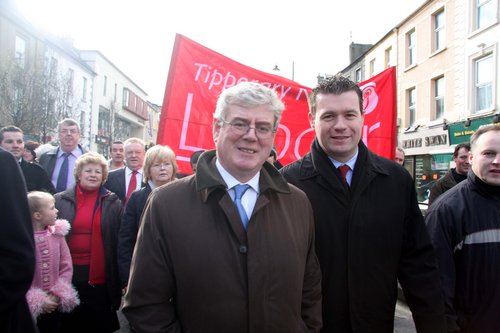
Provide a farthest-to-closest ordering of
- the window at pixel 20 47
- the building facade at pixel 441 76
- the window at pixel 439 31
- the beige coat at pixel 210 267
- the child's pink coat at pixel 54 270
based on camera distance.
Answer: the window at pixel 20 47 → the window at pixel 439 31 → the building facade at pixel 441 76 → the child's pink coat at pixel 54 270 → the beige coat at pixel 210 267

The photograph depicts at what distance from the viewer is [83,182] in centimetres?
389

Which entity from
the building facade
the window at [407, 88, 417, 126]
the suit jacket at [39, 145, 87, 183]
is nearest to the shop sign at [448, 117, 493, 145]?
the building facade

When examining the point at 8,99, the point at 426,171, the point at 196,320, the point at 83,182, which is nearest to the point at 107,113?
the point at 8,99

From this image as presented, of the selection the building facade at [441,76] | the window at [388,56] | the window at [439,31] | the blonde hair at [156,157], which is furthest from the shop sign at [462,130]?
the blonde hair at [156,157]

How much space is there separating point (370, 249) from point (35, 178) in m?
3.76

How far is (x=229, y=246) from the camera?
183 centimetres

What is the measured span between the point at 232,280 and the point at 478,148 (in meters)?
2.00

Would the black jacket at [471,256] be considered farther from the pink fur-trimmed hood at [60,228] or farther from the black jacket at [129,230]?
the pink fur-trimmed hood at [60,228]

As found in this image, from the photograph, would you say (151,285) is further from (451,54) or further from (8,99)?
(8,99)

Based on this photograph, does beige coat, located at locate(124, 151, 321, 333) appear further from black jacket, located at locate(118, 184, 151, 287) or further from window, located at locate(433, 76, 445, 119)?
window, located at locate(433, 76, 445, 119)

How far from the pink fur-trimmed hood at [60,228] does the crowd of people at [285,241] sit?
12mm

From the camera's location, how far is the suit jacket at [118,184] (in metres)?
4.74

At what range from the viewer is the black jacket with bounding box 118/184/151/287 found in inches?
144

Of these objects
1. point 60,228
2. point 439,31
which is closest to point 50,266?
point 60,228
